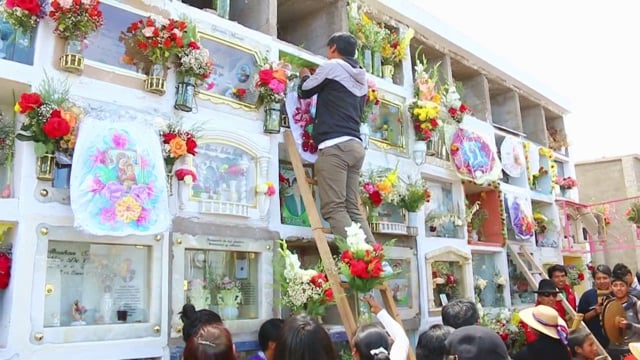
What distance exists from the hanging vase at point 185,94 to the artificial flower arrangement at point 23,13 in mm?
1173

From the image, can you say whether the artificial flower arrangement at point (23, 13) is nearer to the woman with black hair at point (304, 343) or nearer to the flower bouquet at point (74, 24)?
the flower bouquet at point (74, 24)

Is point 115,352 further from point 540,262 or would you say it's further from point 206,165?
point 540,262

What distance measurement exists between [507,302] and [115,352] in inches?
251

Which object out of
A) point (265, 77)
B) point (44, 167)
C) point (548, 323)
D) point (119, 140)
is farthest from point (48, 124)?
point (548, 323)

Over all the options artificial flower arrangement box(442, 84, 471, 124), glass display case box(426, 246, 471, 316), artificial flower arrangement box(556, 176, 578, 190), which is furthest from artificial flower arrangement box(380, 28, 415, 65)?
artificial flower arrangement box(556, 176, 578, 190)

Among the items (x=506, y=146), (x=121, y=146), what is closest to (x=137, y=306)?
(x=121, y=146)

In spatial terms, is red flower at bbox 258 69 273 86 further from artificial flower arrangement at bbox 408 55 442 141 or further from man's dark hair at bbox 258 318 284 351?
artificial flower arrangement at bbox 408 55 442 141

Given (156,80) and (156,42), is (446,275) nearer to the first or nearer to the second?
(156,80)

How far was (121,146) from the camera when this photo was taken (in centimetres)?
443

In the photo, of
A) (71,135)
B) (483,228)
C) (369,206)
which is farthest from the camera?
(483,228)

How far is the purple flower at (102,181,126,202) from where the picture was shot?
4219 millimetres

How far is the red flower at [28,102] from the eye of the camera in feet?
12.9

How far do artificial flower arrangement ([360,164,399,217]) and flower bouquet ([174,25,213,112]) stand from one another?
2.09m

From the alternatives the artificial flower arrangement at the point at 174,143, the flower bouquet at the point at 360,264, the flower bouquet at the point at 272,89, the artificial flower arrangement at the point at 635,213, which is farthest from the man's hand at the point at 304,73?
the artificial flower arrangement at the point at 635,213
